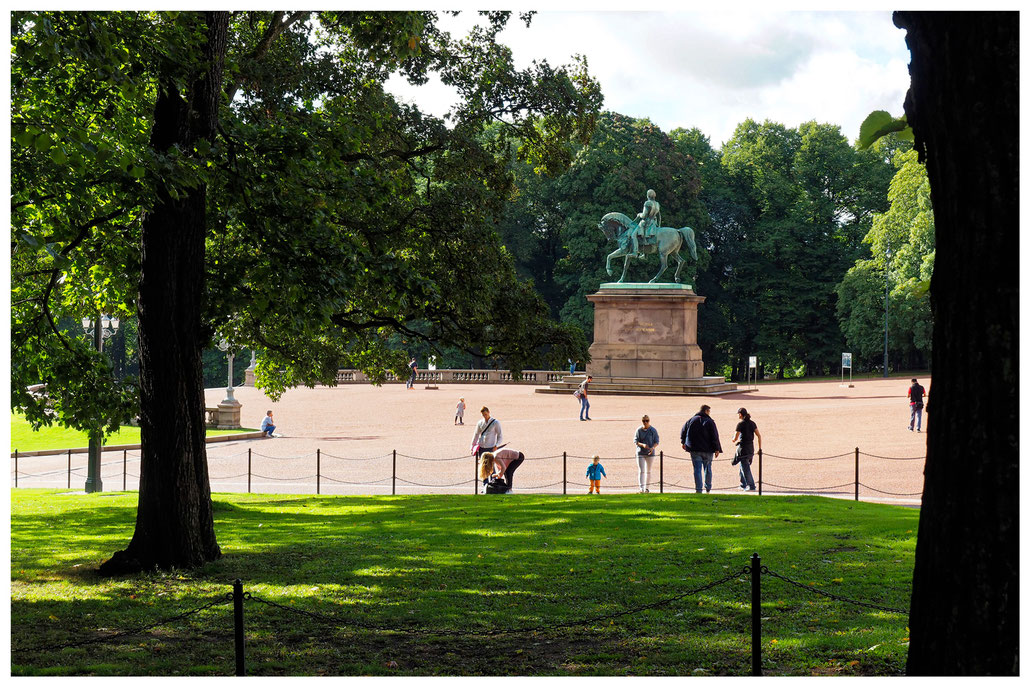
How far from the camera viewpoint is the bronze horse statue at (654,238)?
5016 centimetres

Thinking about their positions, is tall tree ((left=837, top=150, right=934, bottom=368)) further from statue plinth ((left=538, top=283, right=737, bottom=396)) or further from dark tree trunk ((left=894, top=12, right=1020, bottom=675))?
dark tree trunk ((left=894, top=12, right=1020, bottom=675))

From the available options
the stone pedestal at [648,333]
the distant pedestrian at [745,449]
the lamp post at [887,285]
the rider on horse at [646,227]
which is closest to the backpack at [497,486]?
the distant pedestrian at [745,449]

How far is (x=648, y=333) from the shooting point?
47.7 m

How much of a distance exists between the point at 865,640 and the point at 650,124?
6156 cm

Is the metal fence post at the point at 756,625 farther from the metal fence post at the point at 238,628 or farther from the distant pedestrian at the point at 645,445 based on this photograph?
the distant pedestrian at the point at 645,445

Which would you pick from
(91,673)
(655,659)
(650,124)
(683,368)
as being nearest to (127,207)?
(91,673)

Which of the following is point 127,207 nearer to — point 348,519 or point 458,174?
point 348,519

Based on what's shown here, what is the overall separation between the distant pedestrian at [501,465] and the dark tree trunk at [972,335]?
47.3ft

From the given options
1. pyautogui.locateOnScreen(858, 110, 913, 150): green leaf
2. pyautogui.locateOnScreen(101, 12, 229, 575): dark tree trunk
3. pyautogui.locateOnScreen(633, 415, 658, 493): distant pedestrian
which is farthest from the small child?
pyautogui.locateOnScreen(858, 110, 913, 150): green leaf

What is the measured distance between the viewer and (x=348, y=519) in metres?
15.4

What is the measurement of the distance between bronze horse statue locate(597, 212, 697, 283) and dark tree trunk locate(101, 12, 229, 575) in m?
38.8

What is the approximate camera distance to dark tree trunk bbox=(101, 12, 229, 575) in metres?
11.3

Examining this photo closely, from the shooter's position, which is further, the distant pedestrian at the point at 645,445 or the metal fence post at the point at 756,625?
the distant pedestrian at the point at 645,445

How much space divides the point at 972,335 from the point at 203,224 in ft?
30.1
